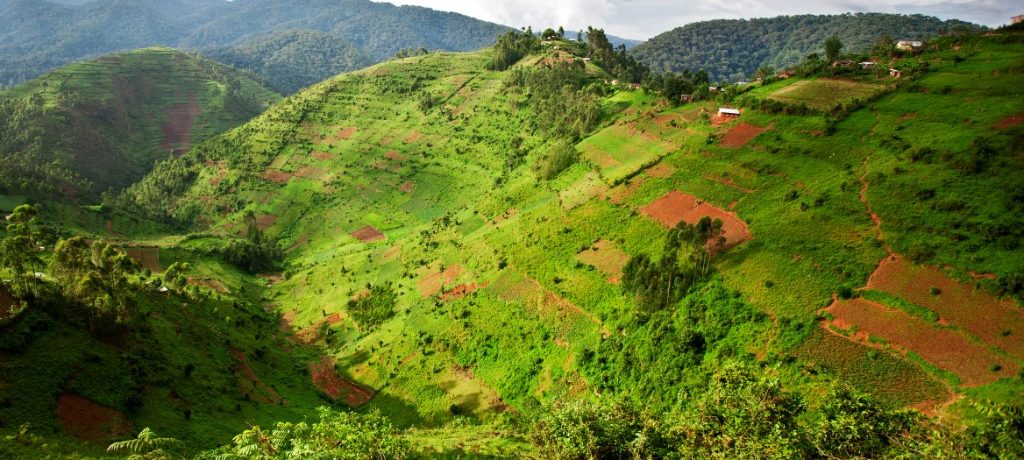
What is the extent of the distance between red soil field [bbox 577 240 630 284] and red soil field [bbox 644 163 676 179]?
16853 millimetres

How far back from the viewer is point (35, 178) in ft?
427

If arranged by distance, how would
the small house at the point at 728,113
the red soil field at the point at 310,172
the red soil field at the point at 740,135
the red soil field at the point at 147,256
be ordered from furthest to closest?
the red soil field at the point at 310,172, the red soil field at the point at 147,256, the small house at the point at 728,113, the red soil field at the point at 740,135

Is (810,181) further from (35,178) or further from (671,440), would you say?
(35,178)

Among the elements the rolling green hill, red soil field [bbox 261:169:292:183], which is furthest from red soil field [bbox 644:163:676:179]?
red soil field [bbox 261:169:292:183]

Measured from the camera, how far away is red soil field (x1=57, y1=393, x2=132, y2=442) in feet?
119

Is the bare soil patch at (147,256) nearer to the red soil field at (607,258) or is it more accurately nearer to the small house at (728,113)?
the red soil field at (607,258)

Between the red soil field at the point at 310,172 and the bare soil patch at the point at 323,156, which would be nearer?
the red soil field at the point at 310,172

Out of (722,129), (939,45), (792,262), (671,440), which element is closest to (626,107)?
(722,129)

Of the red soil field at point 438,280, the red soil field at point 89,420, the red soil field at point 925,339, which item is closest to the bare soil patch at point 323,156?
the red soil field at point 438,280

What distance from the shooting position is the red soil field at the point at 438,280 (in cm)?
7931

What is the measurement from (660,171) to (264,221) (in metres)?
117

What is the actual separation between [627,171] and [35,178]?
15392cm

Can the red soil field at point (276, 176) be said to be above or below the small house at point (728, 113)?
below

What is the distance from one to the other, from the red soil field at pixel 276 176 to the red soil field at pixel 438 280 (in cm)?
9728
